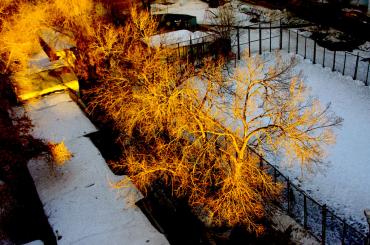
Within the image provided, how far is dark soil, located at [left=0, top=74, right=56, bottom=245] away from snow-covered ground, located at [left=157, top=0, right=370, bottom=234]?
37.7 feet

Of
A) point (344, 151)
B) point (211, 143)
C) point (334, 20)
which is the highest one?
point (334, 20)

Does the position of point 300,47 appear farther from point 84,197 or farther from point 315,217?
point 84,197

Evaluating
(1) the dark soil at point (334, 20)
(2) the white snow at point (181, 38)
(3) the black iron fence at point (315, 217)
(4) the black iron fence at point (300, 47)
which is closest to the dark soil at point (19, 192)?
(3) the black iron fence at point (315, 217)

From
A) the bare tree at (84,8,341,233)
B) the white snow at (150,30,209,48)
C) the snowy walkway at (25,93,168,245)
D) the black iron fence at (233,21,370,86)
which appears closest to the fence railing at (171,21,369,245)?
the black iron fence at (233,21,370,86)

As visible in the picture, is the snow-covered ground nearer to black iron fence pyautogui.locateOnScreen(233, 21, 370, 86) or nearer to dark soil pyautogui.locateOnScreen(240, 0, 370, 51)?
black iron fence pyautogui.locateOnScreen(233, 21, 370, 86)

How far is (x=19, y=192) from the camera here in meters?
22.3

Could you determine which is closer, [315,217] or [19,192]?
[315,217]

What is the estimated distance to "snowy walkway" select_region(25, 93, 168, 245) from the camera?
17.2 meters

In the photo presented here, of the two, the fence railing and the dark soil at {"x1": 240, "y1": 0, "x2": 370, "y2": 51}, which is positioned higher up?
the dark soil at {"x1": 240, "y1": 0, "x2": 370, "y2": 51}

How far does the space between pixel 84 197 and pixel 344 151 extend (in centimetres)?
1200

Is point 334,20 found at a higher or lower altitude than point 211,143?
higher

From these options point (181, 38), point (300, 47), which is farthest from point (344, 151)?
point (181, 38)

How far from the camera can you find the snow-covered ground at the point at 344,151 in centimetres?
1750

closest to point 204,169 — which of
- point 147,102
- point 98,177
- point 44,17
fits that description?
point 147,102
